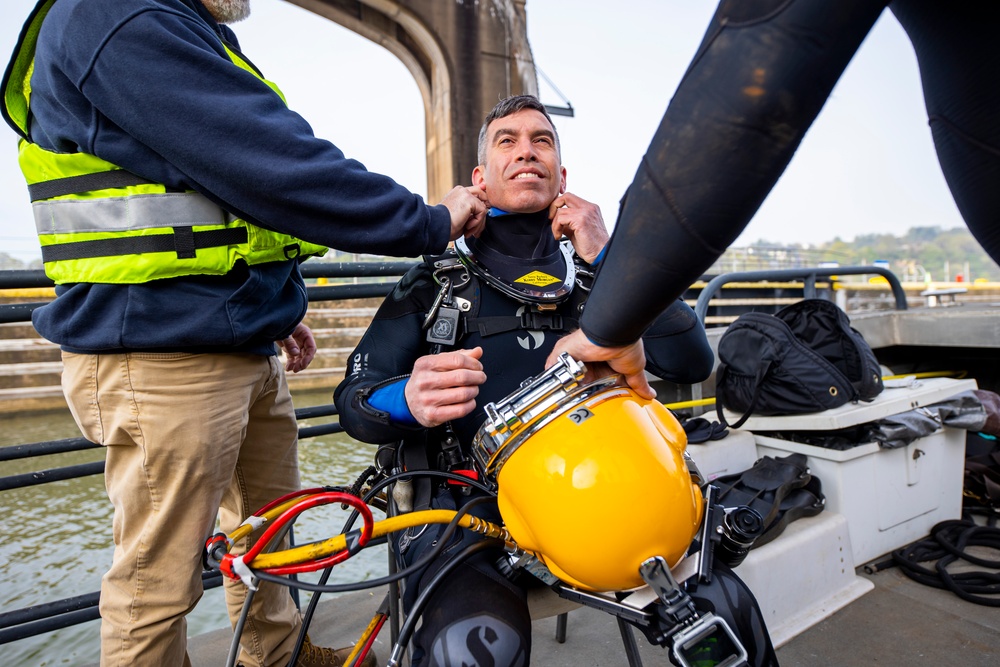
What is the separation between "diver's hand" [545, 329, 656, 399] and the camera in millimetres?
1099

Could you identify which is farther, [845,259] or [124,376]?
[845,259]

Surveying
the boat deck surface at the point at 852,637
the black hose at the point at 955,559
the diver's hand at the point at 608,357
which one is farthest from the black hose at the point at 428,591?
the black hose at the point at 955,559

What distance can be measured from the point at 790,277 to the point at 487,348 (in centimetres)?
334

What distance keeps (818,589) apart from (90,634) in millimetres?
3536

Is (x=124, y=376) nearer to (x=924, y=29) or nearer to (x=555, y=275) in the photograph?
(x=555, y=275)

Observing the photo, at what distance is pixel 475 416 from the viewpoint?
164 centimetres

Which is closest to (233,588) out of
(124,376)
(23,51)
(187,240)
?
(124,376)

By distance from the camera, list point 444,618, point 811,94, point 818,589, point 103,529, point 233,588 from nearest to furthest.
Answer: point 811,94 → point 444,618 → point 233,588 → point 818,589 → point 103,529

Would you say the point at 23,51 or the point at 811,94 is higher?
the point at 23,51

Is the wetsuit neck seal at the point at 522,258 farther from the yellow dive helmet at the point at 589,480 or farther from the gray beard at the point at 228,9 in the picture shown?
the gray beard at the point at 228,9

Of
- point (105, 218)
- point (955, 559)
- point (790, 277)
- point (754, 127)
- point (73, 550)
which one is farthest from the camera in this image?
point (73, 550)

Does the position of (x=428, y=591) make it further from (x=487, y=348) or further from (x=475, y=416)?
(x=487, y=348)

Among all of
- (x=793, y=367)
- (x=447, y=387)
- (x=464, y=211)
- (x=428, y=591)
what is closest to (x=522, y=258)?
(x=464, y=211)

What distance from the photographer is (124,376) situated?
1.23 m
